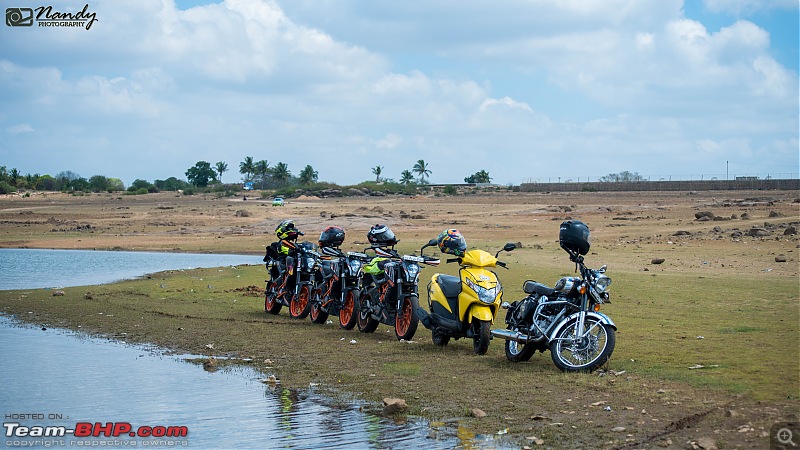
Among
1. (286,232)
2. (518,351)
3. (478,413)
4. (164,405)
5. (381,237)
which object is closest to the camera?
(478,413)

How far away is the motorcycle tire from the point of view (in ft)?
36.3

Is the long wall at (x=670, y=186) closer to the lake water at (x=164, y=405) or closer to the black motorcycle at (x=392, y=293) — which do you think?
Result: the black motorcycle at (x=392, y=293)

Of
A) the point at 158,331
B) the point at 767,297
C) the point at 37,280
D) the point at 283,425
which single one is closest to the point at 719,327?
the point at 767,297

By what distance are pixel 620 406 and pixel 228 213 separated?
5345 cm

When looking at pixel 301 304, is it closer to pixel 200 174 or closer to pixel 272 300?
pixel 272 300

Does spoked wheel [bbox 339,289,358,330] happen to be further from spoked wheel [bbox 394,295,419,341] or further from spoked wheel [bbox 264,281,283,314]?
spoked wheel [bbox 264,281,283,314]

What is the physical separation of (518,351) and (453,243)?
182 cm

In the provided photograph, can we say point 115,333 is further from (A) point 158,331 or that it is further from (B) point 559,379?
(B) point 559,379

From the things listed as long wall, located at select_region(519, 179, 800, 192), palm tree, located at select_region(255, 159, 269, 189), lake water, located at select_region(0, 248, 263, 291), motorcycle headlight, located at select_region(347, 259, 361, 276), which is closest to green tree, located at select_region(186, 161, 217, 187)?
palm tree, located at select_region(255, 159, 269, 189)

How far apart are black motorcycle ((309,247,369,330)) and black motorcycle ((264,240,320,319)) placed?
33 cm

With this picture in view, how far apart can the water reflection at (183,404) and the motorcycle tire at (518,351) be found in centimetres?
256

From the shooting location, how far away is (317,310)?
15.8 metres

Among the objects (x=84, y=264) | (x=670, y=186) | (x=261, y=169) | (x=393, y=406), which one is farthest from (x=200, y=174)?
(x=393, y=406)

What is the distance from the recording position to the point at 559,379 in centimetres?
1011
